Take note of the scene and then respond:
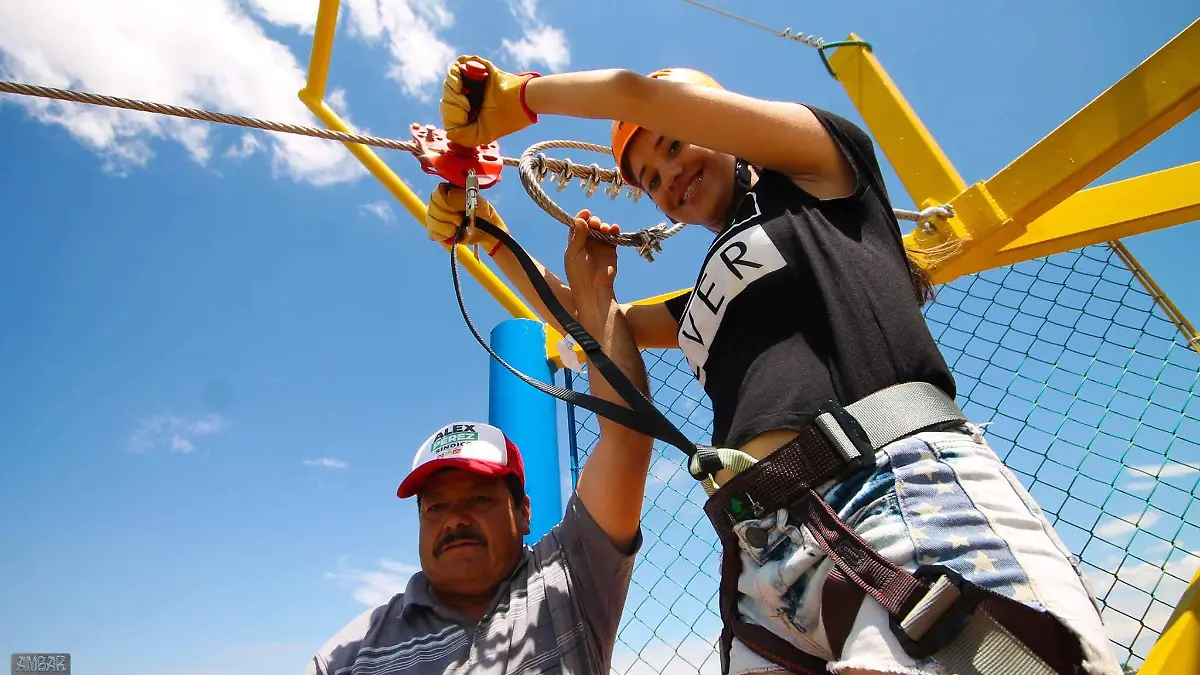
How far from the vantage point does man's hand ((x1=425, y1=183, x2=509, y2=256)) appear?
182 centimetres

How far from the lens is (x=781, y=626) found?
105 centimetres

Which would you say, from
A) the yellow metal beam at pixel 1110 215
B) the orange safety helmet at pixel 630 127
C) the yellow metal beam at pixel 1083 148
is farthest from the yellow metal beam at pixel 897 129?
the orange safety helmet at pixel 630 127

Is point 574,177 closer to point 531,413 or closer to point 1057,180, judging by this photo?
point 531,413

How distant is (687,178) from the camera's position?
1473 mm

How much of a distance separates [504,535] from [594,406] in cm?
69

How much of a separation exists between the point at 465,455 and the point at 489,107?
35.1 inches

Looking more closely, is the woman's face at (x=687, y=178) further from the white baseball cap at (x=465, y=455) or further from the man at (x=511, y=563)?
the white baseball cap at (x=465, y=455)

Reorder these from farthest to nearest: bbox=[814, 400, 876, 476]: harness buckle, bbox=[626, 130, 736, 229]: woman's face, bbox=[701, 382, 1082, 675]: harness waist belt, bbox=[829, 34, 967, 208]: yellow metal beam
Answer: bbox=[829, 34, 967, 208]: yellow metal beam
bbox=[626, 130, 736, 229]: woman's face
bbox=[814, 400, 876, 476]: harness buckle
bbox=[701, 382, 1082, 675]: harness waist belt

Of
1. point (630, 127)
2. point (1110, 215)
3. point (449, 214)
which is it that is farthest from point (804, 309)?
point (1110, 215)

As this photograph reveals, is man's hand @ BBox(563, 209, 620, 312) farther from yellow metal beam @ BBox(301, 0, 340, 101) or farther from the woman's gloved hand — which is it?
yellow metal beam @ BBox(301, 0, 340, 101)

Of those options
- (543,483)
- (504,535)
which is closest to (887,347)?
(504,535)

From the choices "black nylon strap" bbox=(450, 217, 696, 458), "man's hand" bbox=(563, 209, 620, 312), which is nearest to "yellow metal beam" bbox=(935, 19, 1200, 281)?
"man's hand" bbox=(563, 209, 620, 312)

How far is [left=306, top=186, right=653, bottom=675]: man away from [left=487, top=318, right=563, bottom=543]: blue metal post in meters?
0.56

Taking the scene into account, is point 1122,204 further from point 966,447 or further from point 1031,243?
point 966,447
